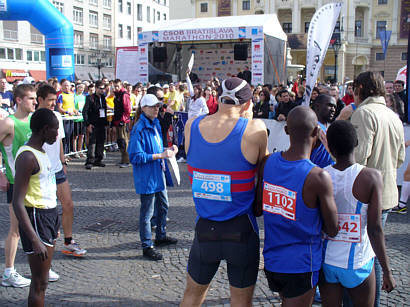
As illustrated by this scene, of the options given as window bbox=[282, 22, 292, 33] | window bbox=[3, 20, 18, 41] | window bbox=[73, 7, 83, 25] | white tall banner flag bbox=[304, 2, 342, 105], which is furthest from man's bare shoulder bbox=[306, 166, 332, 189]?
window bbox=[282, 22, 292, 33]

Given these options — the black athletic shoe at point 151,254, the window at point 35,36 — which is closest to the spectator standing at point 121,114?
the black athletic shoe at point 151,254

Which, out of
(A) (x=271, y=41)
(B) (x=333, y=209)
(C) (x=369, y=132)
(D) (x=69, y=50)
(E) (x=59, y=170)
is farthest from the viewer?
(A) (x=271, y=41)

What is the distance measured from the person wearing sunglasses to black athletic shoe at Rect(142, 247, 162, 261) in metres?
5.40

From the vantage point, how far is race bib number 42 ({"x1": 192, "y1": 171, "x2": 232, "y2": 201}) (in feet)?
8.18

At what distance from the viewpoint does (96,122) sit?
9.62m

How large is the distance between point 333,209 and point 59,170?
3.12 metres

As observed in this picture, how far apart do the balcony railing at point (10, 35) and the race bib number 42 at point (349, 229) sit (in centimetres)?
4825

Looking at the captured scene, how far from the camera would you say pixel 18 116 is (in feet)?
12.7

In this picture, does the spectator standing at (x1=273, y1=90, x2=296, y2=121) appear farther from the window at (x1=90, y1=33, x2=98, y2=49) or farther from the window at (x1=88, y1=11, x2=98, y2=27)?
the window at (x1=88, y1=11, x2=98, y2=27)

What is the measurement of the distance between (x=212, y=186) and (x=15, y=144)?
2185 millimetres

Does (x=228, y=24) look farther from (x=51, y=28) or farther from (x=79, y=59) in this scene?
(x=79, y=59)

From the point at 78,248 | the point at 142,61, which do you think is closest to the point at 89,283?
the point at 78,248

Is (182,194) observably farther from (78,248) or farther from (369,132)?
(369,132)

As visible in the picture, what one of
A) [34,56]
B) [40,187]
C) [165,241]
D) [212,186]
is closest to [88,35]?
[34,56]
